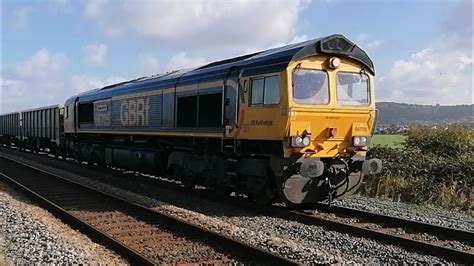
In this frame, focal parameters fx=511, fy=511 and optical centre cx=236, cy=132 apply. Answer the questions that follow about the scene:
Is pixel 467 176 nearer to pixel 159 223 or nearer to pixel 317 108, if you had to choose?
Result: pixel 317 108

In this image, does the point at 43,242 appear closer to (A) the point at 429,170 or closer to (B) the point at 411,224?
(B) the point at 411,224

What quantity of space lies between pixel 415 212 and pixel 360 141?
2.04 meters

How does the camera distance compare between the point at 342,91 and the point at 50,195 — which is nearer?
the point at 342,91

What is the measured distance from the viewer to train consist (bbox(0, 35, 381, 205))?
1028 cm

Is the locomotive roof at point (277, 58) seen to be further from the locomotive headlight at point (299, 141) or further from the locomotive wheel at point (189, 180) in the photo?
the locomotive wheel at point (189, 180)

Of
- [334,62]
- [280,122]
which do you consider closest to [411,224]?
[280,122]

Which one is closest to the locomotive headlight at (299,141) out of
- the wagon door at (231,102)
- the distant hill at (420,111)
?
the wagon door at (231,102)

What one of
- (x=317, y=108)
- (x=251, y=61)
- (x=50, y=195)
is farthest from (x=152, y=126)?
(x=317, y=108)

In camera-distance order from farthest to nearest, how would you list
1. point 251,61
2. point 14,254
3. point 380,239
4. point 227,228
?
point 251,61 → point 227,228 → point 380,239 → point 14,254

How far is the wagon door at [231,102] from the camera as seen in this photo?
11453 millimetres

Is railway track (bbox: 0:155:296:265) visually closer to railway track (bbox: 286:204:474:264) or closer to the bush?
railway track (bbox: 286:204:474:264)

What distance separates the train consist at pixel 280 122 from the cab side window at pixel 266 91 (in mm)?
21

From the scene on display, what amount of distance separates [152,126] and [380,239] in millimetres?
8961

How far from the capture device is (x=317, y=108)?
34.4 feet
